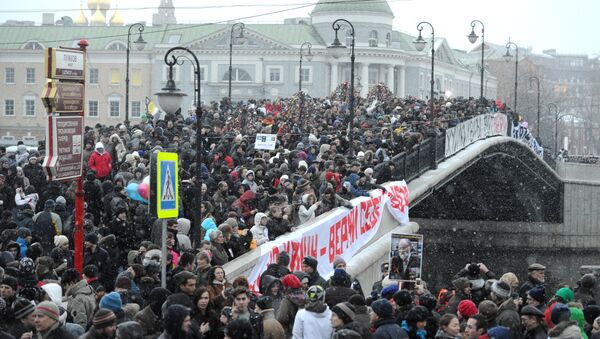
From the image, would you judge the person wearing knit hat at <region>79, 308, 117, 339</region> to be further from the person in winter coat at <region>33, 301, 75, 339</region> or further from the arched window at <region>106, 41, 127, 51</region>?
the arched window at <region>106, 41, 127, 51</region>

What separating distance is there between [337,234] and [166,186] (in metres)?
7.98

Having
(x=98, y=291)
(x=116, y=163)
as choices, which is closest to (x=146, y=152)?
(x=116, y=163)

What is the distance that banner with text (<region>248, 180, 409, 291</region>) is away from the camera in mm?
16609

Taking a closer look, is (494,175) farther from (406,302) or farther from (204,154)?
(406,302)

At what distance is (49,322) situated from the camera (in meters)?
9.70

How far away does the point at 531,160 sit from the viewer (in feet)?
154

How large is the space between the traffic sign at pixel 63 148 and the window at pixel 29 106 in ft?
303

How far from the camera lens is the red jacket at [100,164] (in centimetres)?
2172

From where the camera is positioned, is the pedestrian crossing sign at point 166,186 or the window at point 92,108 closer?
the pedestrian crossing sign at point 166,186

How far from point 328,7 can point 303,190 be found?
284ft

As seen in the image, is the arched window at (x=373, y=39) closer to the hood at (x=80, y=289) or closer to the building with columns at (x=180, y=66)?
the building with columns at (x=180, y=66)

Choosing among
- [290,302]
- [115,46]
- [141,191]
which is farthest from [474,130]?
[115,46]

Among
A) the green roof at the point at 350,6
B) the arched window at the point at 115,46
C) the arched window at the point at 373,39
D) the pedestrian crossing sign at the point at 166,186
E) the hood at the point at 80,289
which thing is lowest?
the hood at the point at 80,289

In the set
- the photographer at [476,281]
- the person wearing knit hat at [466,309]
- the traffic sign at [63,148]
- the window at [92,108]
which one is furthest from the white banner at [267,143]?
the window at [92,108]
